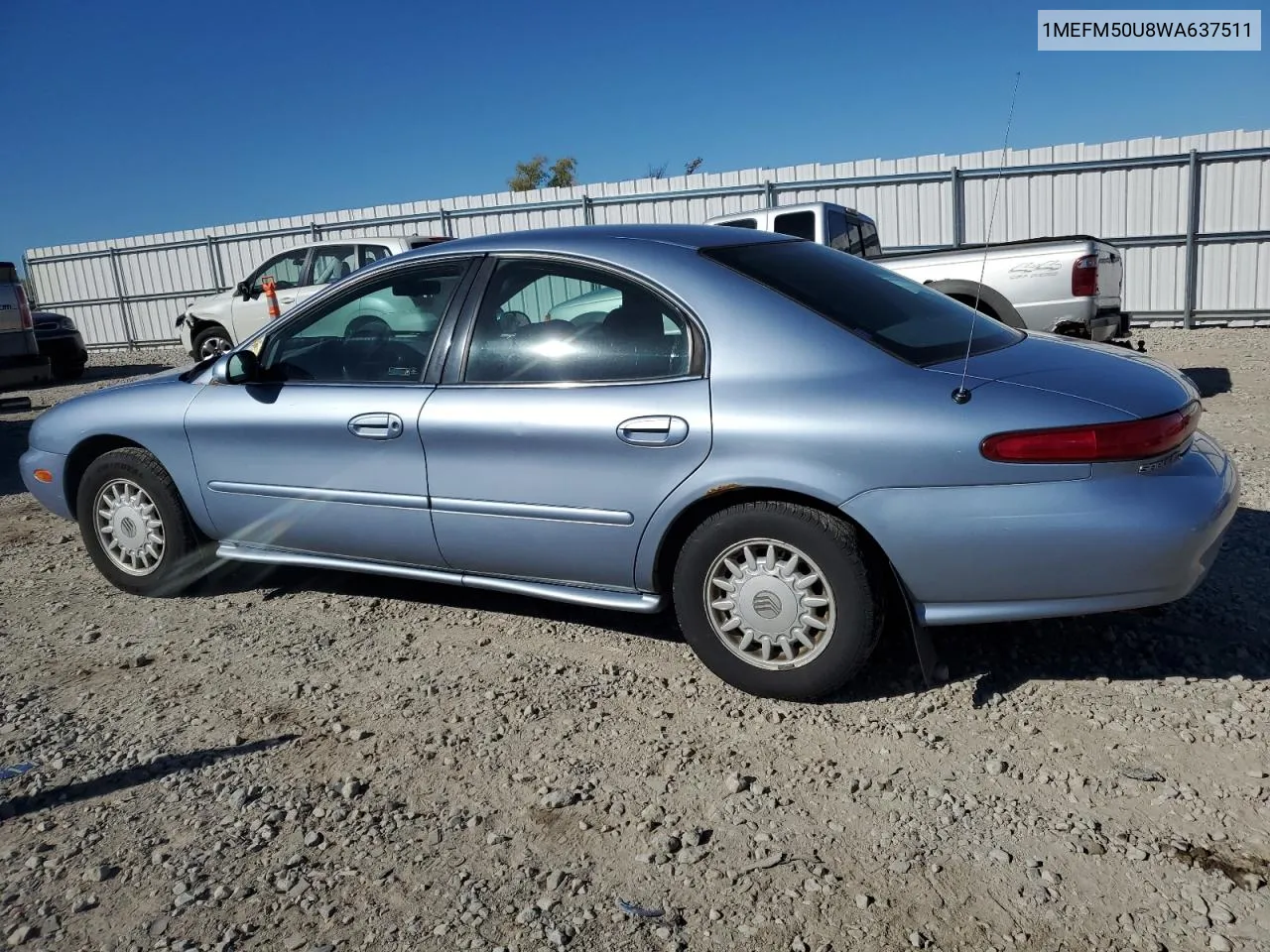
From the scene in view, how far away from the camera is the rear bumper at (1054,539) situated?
280 cm

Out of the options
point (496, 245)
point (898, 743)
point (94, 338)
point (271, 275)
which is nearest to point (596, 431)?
point (496, 245)

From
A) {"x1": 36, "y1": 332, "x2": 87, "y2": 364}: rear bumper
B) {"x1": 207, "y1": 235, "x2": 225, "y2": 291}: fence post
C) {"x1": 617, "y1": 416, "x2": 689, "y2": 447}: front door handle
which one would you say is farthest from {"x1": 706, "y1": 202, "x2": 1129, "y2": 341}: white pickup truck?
{"x1": 207, "y1": 235, "x2": 225, "y2": 291}: fence post

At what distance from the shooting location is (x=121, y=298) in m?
21.4

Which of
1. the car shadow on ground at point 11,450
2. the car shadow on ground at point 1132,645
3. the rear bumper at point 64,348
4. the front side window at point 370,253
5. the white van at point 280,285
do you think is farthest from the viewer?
the rear bumper at point 64,348

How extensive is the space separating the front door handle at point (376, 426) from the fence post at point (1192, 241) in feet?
43.0

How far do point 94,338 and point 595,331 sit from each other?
2216 cm

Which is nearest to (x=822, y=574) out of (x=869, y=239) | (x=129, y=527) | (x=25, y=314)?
(x=129, y=527)

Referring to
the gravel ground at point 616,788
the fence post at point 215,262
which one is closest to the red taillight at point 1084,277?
the gravel ground at point 616,788

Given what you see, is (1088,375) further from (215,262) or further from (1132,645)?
(215,262)

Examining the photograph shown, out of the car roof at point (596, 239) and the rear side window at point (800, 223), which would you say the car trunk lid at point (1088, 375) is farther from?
the rear side window at point (800, 223)

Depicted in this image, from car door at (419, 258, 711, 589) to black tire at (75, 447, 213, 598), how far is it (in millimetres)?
1467

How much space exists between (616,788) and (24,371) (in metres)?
8.24

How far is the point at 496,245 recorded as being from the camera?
3.84m

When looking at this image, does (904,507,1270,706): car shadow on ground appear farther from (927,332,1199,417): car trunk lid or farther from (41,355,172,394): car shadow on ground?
(41,355,172,394): car shadow on ground
